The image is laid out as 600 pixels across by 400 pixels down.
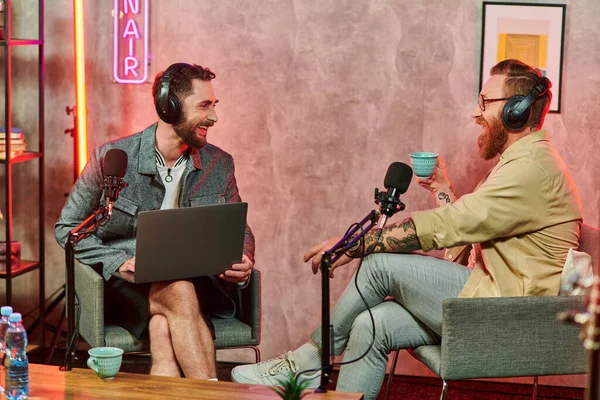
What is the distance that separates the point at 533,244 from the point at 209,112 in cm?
136

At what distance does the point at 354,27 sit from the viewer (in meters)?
3.98

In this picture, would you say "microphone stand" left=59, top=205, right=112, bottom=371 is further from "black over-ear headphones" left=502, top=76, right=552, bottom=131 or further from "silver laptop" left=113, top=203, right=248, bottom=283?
"black over-ear headphones" left=502, top=76, right=552, bottom=131

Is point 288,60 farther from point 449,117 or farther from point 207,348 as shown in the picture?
point 207,348

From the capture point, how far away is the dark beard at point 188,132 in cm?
338

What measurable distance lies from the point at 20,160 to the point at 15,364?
174 cm

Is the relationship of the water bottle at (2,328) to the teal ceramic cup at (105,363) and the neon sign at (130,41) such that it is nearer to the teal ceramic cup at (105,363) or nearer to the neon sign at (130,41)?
the teal ceramic cup at (105,363)

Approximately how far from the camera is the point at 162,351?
3068 mm

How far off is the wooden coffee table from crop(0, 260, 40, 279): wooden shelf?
1384 mm


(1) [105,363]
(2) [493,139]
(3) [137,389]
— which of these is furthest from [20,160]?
(2) [493,139]

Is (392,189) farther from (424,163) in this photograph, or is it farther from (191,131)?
(191,131)

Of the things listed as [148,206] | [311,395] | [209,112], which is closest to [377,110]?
[209,112]

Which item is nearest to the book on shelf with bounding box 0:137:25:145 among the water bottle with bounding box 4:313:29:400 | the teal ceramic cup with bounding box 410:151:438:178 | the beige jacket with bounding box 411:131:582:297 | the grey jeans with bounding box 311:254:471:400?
the water bottle with bounding box 4:313:29:400

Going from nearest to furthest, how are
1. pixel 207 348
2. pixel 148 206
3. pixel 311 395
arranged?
1. pixel 311 395
2. pixel 207 348
3. pixel 148 206

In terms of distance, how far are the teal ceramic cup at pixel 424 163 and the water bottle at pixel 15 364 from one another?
1432 millimetres
